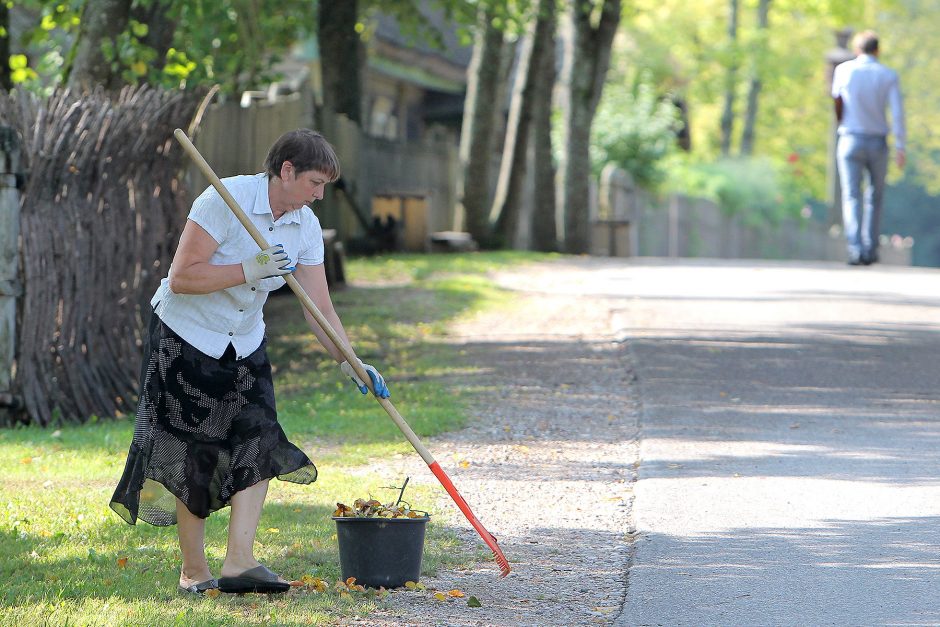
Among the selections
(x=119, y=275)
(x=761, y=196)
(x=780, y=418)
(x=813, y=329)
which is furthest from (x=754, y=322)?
(x=761, y=196)

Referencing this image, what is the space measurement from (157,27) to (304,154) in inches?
271

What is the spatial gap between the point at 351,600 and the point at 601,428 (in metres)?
3.34

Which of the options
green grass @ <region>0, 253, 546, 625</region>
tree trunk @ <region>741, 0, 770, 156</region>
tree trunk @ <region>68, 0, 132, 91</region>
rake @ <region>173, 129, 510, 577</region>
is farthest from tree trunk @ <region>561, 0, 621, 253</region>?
rake @ <region>173, 129, 510, 577</region>

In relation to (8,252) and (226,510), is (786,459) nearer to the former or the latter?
(226,510)

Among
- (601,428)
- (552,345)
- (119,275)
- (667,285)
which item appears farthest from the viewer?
(667,285)

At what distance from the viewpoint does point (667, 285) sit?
14594 millimetres

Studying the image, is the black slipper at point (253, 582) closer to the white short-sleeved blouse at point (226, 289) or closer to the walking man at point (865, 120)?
the white short-sleeved blouse at point (226, 289)

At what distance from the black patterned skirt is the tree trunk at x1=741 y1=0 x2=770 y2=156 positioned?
33.0 metres

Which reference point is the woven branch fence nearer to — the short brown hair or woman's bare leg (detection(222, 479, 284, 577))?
woman's bare leg (detection(222, 479, 284, 577))

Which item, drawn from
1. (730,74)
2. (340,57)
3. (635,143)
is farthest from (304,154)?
(730,74)

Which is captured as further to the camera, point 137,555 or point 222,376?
point 137,555

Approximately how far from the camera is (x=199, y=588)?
4871mm

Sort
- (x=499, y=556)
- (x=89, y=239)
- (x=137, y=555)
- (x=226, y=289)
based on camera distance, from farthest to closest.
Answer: (x=89, y=239) → (x=137, y=555) → (x=499, y=556) → (x=226, y=289)

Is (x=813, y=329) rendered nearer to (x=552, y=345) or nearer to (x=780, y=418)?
(x=552, y=345)
